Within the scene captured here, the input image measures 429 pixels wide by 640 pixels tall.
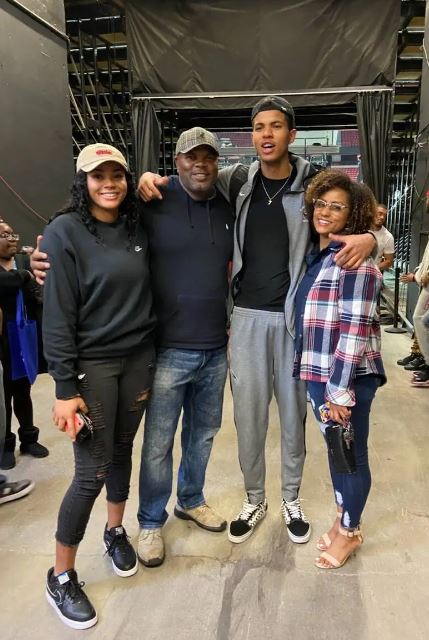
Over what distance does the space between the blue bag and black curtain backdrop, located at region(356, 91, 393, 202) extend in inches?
182

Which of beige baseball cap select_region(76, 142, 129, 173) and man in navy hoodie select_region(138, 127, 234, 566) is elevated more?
beige baseball cap select_region(76, 142, 129, 173)

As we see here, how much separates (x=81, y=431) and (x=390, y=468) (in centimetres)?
196

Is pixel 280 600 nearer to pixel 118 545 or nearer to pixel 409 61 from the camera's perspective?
pixel 118 545

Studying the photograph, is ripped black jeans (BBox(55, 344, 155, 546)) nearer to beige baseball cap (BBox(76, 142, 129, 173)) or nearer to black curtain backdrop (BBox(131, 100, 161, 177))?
beige baseball cap (BBox(76, 142, 129, 173))

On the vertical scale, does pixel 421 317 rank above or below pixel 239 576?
above

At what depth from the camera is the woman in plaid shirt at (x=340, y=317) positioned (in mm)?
1663

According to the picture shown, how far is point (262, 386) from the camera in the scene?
2051mm

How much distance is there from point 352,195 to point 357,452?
0.96 m

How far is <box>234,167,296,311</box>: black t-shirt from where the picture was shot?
192 cm

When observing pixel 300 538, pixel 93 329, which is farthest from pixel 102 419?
pixel 300 538

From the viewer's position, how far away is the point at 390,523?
7.49 feet

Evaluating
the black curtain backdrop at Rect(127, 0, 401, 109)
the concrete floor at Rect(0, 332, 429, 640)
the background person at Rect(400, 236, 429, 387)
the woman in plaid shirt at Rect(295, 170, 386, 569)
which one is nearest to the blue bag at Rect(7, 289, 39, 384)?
the concrete floor at Rect(0, 332, 429, 640)

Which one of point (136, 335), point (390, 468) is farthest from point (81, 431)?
point (390, 468)

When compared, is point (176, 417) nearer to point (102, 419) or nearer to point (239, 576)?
point (102, 419)
